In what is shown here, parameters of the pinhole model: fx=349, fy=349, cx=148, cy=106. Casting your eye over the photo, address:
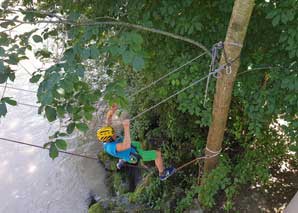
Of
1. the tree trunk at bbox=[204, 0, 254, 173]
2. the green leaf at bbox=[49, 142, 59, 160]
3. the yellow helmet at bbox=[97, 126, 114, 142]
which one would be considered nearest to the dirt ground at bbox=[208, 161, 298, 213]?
the tree trunk at bbox=[204, 0, 254, 173]

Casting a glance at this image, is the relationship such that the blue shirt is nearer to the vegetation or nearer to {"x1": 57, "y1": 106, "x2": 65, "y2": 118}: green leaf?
the vegetation

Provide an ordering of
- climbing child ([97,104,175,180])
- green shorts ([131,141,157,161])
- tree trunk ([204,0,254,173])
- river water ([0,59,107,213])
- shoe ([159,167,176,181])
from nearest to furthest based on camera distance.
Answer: tree trunk ([204,0,254,173]) < climbing child ([97,104,175,180]) < green shorts ([131,141,157,161]) < shoe ([159,167,176,181]) < river water ([0,59,107,213])

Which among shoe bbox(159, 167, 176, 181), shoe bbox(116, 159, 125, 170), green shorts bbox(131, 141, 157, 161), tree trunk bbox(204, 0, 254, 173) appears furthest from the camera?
shoe bbox(116, 159, 125, 170)

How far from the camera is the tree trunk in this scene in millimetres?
1954

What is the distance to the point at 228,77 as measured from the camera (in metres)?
2.26

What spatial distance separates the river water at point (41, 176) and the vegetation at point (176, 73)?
4.91ft

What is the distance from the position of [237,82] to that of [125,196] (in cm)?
203

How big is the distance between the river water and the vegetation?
4.91 feet

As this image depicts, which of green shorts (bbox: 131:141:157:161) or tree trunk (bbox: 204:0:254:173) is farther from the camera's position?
green shorts (bbox: 131:141:157:161)

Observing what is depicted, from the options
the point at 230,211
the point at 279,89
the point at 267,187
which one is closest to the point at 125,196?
the point at 230,211

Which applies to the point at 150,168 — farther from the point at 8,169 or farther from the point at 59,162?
the point at 8,169

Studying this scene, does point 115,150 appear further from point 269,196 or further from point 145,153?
point 269,196

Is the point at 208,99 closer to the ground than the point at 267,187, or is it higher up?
higher up

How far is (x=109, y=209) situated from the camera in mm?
3854
